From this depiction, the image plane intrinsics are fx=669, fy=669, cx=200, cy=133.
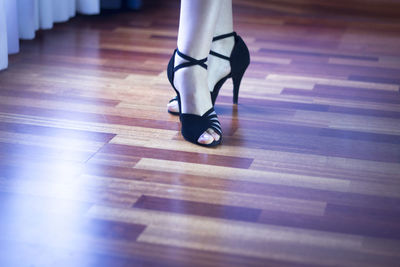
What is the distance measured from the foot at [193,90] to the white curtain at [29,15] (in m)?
0.76

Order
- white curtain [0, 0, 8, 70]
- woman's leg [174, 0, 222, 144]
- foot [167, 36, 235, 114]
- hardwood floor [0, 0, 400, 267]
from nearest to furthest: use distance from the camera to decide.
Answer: hardwood floor [0, 0, 400, 267]
woman's leg [174, 0, 222, 144]
foot [167, 36, 235, 114]
white curtain [0, 0, 8, 70]

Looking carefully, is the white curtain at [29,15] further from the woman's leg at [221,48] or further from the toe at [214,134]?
the toe at [214,134]

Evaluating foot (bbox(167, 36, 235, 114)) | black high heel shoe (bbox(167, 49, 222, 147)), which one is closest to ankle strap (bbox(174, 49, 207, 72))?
black high heel shoe (bbox(167, 49, 222, 147))

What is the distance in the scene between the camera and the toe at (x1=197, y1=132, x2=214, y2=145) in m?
1.52

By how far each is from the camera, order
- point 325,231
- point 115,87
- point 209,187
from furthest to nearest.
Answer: point 115,87
point 209,187
point 325,231

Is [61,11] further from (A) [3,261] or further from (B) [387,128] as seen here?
(A) [3,261]

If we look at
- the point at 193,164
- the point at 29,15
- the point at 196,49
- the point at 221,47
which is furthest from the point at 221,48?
the point at 29,15

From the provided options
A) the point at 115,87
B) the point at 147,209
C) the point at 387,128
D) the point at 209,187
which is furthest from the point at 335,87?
the point at 147,209

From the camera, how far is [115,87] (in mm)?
1953

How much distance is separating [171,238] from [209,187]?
222 mm

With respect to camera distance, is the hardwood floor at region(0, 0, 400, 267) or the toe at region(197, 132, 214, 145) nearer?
the hardwood floor at region(0, 0, 400, 267)

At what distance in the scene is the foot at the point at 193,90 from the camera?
5.07ft

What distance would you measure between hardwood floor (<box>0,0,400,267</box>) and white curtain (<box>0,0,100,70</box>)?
58 millimetres

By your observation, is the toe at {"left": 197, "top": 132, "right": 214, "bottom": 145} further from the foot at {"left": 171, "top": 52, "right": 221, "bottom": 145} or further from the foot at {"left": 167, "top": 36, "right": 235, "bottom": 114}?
the foot at {"left": 167, "top": 36, "right": 235, "bottom": 114}
